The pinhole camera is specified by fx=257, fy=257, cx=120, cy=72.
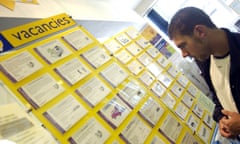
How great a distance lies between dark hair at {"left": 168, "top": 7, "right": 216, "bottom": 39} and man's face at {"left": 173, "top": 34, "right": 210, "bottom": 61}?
0.09 feet

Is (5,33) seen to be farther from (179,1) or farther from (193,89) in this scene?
(179,1)

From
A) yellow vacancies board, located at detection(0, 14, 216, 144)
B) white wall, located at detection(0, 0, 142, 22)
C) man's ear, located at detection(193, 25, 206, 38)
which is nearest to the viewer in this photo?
yellow vacancies board, located at detection(0, 14, 216, 144)

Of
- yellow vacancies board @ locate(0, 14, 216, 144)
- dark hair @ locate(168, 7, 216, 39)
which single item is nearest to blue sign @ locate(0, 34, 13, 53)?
yellow vacancies board @ locate(0, 14, 216, 144)

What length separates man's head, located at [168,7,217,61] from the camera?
4.59 ft

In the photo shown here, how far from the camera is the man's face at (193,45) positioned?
4.64 ft

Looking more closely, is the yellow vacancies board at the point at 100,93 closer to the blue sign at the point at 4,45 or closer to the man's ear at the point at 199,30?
the blue sign at the point at 4,45

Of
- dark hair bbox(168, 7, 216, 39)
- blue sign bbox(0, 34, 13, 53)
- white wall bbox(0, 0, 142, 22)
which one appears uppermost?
white wall bbox(0, 0, 142, 22)

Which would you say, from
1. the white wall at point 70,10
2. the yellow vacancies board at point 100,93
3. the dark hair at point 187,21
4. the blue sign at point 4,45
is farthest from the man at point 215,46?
the blue sign at point 4,45

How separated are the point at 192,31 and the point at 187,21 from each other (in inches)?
2.4

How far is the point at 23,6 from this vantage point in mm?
1241

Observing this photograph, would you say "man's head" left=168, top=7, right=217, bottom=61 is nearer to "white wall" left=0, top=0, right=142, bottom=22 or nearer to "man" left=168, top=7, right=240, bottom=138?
"man" left=168, top=7, right=240, bottom=138

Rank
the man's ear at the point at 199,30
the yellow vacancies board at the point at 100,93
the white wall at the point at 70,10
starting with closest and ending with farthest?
the yellow vacancies board at the point at 100,93 → the white wall at the point at 70,10 → the man's ear at the point at 199,30

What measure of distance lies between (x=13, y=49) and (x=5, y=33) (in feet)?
0.24

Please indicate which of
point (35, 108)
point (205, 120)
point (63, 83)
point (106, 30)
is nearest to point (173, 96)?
point (205, 120)
